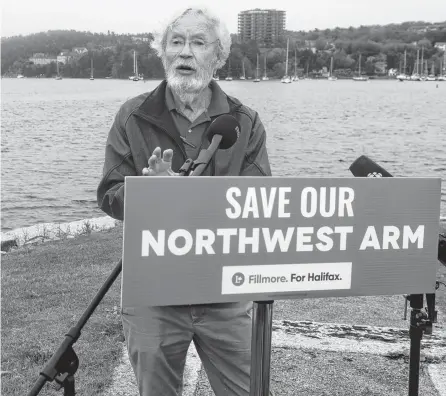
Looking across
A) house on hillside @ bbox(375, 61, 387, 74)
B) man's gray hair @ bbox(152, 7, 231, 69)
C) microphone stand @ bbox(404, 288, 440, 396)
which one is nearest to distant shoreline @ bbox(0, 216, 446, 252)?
man's gray hair @ bbox(152, 7, 231, 69)

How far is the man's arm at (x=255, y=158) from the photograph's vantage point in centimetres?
312

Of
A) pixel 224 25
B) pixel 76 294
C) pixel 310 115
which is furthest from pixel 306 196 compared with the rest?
pixel 310 115

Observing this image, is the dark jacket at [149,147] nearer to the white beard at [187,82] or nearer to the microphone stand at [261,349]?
the white beard at [187,82]

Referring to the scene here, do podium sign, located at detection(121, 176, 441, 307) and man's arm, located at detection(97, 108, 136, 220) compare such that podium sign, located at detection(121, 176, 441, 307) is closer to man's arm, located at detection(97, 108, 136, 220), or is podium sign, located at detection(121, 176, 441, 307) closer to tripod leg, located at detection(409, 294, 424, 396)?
tripod leg, located at detection(409, 294, 424, 396)

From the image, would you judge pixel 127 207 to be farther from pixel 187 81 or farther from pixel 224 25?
pixel 224 25

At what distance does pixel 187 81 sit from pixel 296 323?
2.65 metres

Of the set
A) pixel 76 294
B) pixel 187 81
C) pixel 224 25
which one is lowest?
pixel 76 294

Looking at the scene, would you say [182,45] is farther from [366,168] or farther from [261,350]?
[261,350]

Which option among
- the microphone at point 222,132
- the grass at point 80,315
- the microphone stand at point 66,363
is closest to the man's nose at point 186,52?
the microphone at point 222,132

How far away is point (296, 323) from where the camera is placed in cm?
517

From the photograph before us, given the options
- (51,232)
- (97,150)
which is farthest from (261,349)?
(97,150)

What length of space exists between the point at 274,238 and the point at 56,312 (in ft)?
13.3

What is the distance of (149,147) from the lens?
3041mm

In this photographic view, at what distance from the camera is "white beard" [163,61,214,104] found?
3.16 meters
